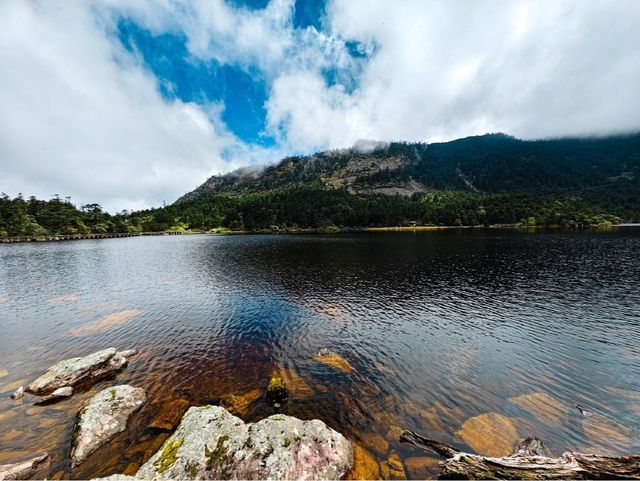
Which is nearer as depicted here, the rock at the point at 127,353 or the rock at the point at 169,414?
the rock at the point at 169,414

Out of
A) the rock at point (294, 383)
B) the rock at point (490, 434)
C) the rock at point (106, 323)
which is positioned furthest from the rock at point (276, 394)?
the rock at point (106, 323)

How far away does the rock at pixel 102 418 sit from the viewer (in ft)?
47.2

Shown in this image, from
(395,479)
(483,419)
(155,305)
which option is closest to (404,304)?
(483,419)

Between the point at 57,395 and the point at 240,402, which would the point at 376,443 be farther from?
the point at 57,395

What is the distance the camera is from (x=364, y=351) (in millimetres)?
26297

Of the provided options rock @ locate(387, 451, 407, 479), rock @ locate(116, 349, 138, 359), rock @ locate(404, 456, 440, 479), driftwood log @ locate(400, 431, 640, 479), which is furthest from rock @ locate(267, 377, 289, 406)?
rock @ locate(116, 349, 138, 359)

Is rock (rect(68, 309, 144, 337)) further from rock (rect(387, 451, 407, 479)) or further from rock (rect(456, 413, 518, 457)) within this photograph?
rock (rect(456, 413, 518, 457))

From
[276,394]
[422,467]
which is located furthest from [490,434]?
[276,394]

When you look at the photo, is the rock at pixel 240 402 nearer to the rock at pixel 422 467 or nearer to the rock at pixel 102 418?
the rock at pixel 102 418

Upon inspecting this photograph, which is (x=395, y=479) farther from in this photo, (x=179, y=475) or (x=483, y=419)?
(x=179, y=475)

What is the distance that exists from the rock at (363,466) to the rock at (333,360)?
323 inches

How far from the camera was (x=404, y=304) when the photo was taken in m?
40.3

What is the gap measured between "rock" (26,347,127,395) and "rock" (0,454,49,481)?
800 cm

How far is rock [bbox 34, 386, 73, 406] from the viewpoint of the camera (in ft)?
60.7
